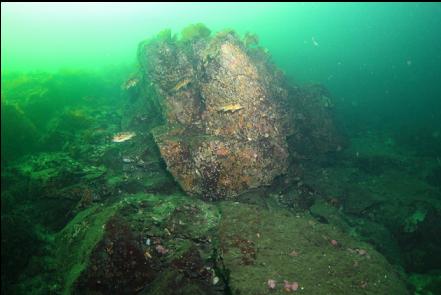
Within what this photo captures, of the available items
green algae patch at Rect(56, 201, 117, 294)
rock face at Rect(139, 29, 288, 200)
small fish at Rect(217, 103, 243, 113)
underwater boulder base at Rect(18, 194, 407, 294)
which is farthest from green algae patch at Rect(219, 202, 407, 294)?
small fish at Rect(217, 103, 243, 113)

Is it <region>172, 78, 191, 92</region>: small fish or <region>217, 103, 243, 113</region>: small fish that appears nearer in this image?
<region>217, 103, 243, 113</region>: small fish

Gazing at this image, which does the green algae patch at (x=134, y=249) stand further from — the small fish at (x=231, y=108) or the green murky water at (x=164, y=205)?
the small fish at (x=231, y=108)

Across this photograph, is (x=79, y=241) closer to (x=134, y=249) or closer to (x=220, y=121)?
(x=134, y=249)

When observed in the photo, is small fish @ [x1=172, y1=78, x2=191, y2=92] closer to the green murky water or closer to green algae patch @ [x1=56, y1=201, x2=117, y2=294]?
the green murky water

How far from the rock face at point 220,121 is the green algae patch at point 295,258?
5.20 feet

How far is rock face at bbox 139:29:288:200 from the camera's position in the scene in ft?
26.3

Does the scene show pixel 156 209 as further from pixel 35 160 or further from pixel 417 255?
pixel 417 255

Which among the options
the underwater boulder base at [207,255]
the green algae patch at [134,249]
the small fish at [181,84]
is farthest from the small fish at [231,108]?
the green algae patch at [134,249]

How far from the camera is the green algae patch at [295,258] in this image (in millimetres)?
4934

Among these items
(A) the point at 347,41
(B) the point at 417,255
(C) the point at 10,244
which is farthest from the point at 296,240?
(A) the point at 347,41

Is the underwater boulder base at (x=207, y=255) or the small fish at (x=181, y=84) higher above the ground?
the small fish at (x=181, y=84)

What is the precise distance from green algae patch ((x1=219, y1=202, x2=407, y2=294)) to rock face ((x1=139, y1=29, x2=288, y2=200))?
1.59m

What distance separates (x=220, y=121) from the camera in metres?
8.88

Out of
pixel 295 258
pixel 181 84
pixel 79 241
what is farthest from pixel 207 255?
pixel 181 84
